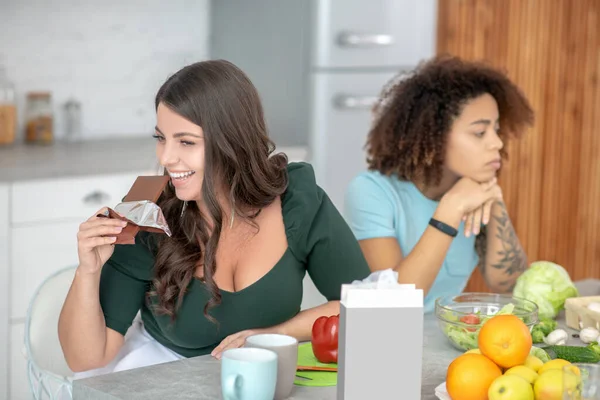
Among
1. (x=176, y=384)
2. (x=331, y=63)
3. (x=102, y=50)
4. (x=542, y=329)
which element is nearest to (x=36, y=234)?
(x=102, y=50)

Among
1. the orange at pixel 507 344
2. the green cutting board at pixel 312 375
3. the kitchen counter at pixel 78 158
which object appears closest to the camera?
the orange at pixel 507 344

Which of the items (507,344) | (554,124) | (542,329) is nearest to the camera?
(507,344)

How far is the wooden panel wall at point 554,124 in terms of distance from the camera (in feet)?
12.3

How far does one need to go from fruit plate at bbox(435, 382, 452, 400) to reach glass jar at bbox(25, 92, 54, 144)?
7.79 feet

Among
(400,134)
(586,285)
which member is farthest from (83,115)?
(586,285)

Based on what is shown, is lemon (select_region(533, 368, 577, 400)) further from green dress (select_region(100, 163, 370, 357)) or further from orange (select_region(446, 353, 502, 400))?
green dress (select_region(100, 163, 370, 357))

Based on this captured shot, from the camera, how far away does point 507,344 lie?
133cm

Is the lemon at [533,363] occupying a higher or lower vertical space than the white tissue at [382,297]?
lower

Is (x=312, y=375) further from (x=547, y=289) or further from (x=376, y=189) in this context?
(x=376, y=189)

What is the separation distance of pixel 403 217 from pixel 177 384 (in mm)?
1072

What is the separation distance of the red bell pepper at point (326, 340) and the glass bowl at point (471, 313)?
23 cm

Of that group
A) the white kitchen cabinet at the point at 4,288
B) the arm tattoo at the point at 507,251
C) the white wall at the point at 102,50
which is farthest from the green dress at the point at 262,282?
the white wall at the point at 102,50

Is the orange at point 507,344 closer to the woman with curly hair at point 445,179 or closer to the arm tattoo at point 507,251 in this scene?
the woman with curly hair at point 445,179

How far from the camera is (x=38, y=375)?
1.77 metres
